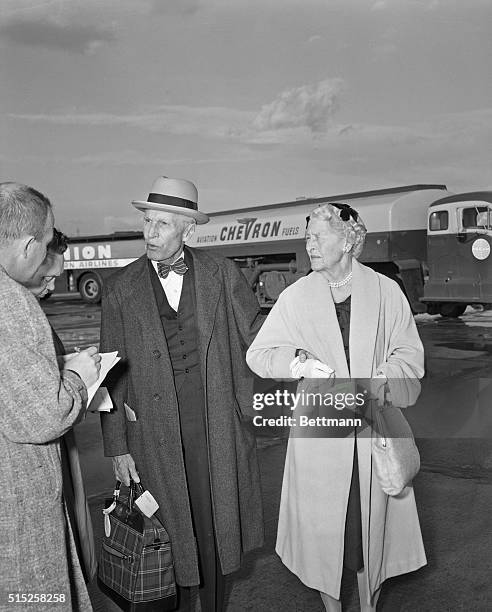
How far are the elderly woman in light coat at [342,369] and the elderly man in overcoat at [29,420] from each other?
3.06 ft

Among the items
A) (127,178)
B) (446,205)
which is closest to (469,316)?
(446,205)

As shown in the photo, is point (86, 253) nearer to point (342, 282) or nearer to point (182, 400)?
point (182, 400)

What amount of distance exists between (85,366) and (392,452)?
1101mm

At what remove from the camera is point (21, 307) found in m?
1.67

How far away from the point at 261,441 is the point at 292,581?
2.23 metres

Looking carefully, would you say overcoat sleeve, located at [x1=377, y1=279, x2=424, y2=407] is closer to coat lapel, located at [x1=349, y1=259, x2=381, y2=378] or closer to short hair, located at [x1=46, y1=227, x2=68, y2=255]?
coat lapel, located at [x1=349, y1=259, x2=381, y2=378]

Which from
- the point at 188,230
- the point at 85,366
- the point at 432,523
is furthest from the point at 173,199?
the point at 432,523

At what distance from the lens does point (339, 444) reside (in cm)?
248

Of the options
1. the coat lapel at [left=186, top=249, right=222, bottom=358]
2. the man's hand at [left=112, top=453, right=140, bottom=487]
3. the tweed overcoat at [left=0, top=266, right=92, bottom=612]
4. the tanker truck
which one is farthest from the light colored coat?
the tanker truck

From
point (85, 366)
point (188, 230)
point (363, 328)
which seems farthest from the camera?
point (188, 230)

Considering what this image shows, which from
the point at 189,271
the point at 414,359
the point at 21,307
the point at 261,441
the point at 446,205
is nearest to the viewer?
the point at 21,307

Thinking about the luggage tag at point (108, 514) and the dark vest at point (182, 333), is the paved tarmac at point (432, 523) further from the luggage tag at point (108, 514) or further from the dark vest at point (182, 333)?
the dark vest at point (182, 333)

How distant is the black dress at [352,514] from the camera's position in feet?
8.16

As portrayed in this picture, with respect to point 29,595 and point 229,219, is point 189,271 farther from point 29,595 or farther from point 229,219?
point 229,219
